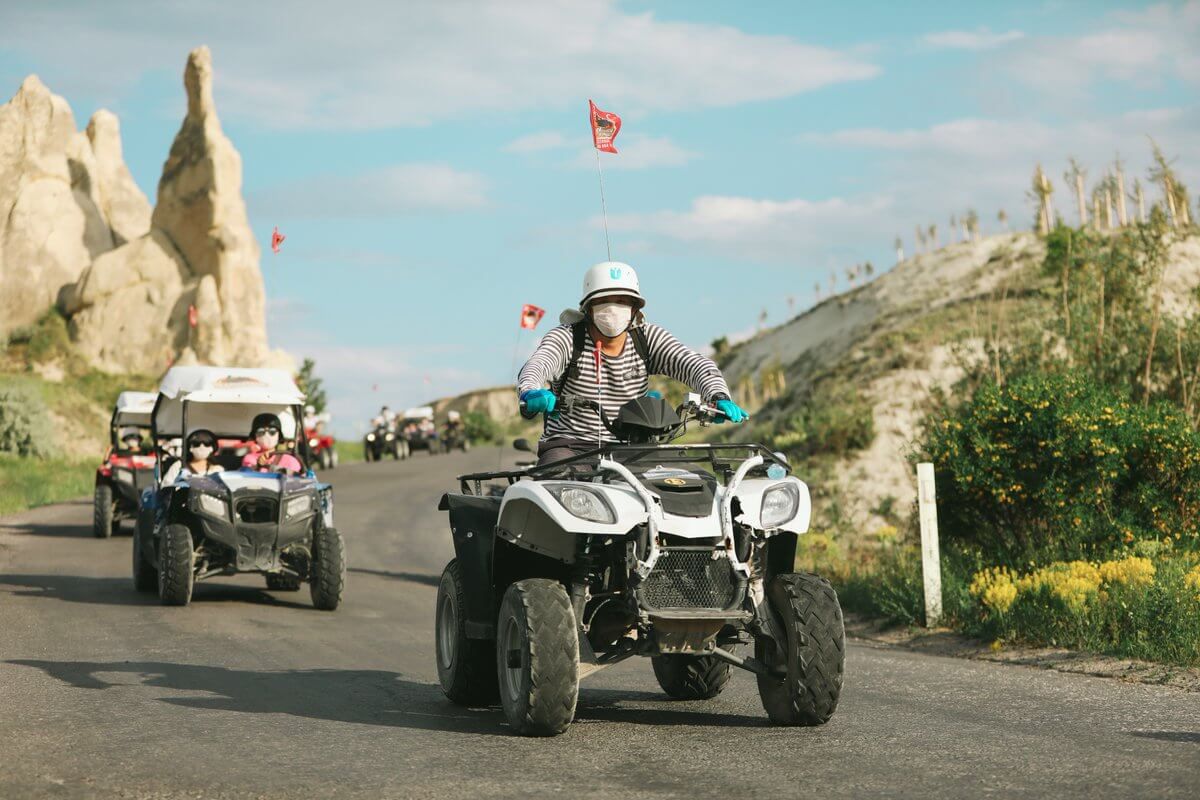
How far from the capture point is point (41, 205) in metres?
69.7

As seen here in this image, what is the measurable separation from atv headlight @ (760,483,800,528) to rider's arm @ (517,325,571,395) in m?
1.58

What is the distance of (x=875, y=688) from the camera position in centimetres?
984

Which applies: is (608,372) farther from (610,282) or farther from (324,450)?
(324,450)

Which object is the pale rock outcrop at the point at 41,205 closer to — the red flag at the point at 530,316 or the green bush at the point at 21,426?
the green bush at the point at 21,426

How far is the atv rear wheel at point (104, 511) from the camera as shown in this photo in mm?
24188

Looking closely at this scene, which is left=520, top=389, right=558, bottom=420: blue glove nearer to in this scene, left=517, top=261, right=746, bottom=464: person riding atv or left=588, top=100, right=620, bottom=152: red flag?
left=517, top=261, right=746, bottom=464: person riding atv

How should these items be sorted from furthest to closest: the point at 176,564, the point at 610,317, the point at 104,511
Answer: the point at 104,511 → the point at 176,564 → the point at 610,317

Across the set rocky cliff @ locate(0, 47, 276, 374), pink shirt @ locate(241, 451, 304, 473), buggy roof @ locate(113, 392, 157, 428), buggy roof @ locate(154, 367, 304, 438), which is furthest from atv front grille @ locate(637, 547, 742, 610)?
rocky cliff @ locate(0, 47, 276, 374)

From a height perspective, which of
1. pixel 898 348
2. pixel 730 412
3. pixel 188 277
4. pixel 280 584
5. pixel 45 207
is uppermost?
pixel 45 207

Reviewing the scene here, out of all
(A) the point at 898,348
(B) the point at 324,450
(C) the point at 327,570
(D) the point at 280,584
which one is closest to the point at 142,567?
(D) the point at 280,584

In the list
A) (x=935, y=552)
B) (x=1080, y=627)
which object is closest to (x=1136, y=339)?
(x=935, y=552)

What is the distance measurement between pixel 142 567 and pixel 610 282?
31.4 feet

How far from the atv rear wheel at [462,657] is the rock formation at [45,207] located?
6102 cm

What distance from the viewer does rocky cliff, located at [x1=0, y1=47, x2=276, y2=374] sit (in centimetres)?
6681
